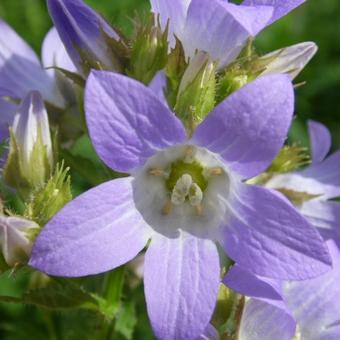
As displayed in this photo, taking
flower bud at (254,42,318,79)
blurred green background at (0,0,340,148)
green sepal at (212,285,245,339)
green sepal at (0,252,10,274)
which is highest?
flower bud at (254,42,318,79)

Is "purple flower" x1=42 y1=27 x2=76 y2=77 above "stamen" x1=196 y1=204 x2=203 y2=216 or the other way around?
above

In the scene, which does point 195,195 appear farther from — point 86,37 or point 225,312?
point 86,37

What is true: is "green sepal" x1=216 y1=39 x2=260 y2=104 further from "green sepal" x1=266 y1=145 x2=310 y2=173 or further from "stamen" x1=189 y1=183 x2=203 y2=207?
"green sepal" x1=266 y1=145 x2=310 y2=173

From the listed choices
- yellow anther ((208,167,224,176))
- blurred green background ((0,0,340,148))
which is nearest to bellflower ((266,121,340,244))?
yellow anther ((208,167,224,176))

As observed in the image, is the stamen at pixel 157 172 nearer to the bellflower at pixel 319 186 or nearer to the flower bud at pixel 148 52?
the flower bud at pixel 148 52

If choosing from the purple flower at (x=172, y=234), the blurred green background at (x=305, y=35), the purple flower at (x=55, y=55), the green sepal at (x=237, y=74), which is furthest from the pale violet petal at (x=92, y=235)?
the blurred green background at (x=305, y=35)

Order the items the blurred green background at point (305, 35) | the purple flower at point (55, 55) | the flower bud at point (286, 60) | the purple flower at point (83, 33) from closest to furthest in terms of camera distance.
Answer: the purple flower at point (83, 33) < the flower bud at point (286, 60) < the purple flower at point (55, 55) < the blurred green background at point (305, 35)

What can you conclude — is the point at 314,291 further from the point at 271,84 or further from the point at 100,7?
the point at 100,7
